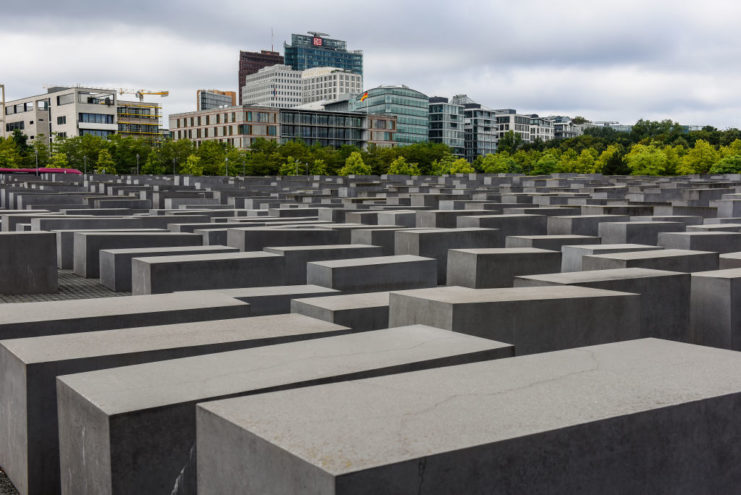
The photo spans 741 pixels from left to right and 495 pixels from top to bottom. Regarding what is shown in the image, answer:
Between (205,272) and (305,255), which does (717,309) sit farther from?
(205,272)

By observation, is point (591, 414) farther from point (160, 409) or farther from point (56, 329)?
point (56, 329)

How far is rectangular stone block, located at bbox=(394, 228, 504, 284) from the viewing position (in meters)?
16.8

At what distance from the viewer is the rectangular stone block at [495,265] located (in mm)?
13453

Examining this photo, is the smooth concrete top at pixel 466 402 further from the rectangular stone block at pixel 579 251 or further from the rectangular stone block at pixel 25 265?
the rectangular stone block at pixel 25 265

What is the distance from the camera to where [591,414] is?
4250mm

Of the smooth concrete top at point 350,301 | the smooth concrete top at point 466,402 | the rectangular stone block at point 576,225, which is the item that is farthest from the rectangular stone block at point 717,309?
the rectangular stone block at point 576,225

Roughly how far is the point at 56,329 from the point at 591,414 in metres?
5.32

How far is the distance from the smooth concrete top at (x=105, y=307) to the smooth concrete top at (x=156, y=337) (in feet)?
2.37

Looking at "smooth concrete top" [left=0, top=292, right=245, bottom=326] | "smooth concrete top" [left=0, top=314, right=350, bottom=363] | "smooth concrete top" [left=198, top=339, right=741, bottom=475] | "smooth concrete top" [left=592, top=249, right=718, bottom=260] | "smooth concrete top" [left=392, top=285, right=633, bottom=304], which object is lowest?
"smooth concrete top" [left=0, top=314, right=350, bottom=363]

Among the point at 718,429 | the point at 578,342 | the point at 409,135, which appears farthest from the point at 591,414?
the point at 409,135

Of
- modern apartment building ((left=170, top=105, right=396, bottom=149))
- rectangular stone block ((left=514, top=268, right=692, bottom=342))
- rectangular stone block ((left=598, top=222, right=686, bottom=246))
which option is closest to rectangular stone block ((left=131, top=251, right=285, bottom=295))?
rectangular stone block ((left=514, top=268, right=692, bottom=342))

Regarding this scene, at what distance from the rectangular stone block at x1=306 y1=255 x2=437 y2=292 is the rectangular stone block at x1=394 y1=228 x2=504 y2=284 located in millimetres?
3277

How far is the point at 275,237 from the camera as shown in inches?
663

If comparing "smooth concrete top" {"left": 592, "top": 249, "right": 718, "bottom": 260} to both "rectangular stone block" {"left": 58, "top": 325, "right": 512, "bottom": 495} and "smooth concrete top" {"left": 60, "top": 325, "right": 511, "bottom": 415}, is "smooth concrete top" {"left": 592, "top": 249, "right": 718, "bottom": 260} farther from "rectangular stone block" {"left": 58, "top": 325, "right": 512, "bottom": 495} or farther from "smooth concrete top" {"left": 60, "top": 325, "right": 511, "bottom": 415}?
"rectangular stone block" {"left": 58, "top": 325, "right": 512, "bottom": 495}
